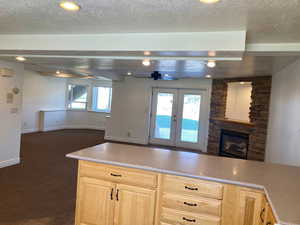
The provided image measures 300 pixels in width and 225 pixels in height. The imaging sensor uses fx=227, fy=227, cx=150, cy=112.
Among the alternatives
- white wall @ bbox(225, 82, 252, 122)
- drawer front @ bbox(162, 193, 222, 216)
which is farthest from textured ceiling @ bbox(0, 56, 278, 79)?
drawer front @ bbox(162, 193, 222, 216)

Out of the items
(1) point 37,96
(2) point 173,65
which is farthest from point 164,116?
(1) point 37,96

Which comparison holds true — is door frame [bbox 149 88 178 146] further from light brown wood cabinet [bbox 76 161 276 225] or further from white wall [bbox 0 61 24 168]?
light brown wood cabinet [bbox 76 161 276 225]

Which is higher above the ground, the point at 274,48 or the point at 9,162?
the point at 274,48

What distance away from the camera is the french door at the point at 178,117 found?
727 centimetres

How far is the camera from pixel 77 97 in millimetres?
10250

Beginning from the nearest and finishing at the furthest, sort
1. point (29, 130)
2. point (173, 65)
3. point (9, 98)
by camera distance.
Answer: point (173, 65)
point (9, 98)
point (29, 130)

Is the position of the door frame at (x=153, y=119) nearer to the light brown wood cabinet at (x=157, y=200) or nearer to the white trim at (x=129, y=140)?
the white trim at (x=129, y=140)

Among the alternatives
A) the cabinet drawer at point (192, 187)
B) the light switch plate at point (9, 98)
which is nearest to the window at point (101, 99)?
the light switch plate at point (9, 98)

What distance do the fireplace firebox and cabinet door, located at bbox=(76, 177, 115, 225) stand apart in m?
4.62

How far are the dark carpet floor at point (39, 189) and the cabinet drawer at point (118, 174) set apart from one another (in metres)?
0.86

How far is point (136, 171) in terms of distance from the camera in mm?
2229

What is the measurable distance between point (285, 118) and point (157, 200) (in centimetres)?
288

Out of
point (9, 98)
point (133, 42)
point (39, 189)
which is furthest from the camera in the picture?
point (9, 98)

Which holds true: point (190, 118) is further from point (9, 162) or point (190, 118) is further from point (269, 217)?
point (269, 217)
